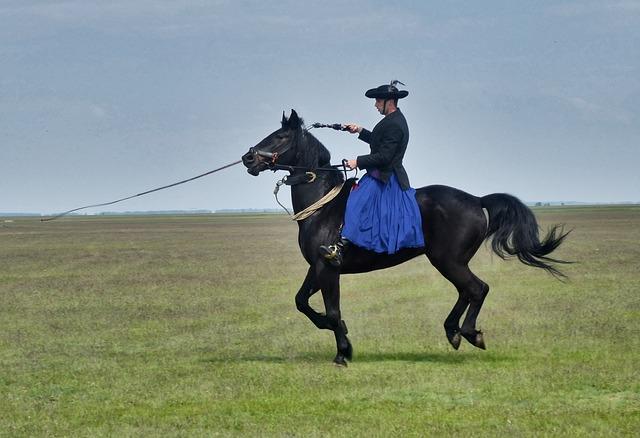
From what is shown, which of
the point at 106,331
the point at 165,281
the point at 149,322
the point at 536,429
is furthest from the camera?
the point at 165,281

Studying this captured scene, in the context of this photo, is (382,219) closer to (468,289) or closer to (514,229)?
(468,289)

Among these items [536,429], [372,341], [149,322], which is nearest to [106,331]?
[149,322]

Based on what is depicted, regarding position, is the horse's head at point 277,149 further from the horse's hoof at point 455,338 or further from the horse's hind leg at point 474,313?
the horse's hoof at point 455,338

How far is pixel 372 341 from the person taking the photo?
1409cm

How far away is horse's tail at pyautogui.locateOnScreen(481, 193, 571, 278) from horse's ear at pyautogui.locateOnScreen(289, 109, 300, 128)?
2.65 meters

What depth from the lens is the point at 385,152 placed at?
453 inches

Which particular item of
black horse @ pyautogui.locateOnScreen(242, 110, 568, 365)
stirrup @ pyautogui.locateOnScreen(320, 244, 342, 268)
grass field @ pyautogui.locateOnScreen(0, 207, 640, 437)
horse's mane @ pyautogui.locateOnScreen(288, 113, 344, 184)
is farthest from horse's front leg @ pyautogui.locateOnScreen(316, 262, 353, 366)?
horse's mane @ pyautogui.locateOnScreen(288, 113, 344, 184)

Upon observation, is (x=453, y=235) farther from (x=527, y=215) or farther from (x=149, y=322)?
(x=149, y=322)

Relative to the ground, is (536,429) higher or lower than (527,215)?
lower

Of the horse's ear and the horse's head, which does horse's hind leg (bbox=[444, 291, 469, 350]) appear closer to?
the horse's head

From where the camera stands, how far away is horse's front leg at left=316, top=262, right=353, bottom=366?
38.1 feet

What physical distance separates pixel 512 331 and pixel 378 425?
6.66m

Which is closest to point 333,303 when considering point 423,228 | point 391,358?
point 391,358

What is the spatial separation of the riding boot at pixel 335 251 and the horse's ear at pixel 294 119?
5.24 feet
